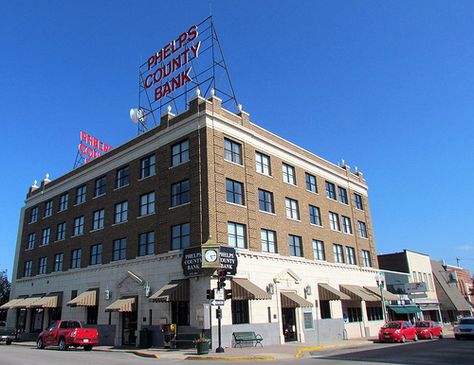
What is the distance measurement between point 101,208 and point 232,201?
536 inches

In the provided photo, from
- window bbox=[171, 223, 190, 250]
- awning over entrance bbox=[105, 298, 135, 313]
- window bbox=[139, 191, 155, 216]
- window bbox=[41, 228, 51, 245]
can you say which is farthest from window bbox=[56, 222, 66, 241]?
window bbox=[171, 223, 190, 250]

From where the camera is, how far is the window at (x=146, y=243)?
30.8 m

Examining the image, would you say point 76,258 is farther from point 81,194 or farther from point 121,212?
point 121,212

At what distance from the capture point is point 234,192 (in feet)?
98.6

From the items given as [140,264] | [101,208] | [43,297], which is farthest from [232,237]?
[43,297]

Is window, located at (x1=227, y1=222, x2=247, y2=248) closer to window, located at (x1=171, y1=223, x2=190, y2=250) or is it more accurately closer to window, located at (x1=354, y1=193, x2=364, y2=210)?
window, located at (x1=171, y1=223, x2=190, y2=250)

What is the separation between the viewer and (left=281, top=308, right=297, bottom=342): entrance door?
1212 inches

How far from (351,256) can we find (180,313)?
21275 mm

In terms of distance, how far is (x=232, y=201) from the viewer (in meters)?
29.6

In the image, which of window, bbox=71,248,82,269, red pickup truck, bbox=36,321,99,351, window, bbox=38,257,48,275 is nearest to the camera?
red pickup truck, bbox=36,321,99,351

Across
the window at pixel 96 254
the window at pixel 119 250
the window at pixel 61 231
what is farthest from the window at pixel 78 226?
the window at pixel 119 250

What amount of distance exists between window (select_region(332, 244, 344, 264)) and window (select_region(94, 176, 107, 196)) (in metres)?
21.5

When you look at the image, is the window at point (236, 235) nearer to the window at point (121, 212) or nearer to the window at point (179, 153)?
the window at point (179, 153)

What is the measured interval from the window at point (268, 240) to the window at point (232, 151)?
5480mm
